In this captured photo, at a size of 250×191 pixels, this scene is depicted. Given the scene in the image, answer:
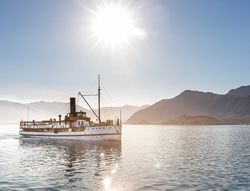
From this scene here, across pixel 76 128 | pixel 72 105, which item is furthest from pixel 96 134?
pixel 72 105

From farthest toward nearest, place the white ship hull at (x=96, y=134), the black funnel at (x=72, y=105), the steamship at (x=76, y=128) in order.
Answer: the black funnel at (x=72, y=105), the steamship at (x=76, y=128), the white ship hull at (x=96, y=134)

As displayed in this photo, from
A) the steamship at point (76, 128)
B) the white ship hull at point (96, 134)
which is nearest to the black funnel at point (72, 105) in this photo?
the steamship at point (76, 128)

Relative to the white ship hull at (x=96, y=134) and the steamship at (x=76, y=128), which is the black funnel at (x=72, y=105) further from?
the white ship hull at (x=96, y=134)

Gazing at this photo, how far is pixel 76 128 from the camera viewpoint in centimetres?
7088

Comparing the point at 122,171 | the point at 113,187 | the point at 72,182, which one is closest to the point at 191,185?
the point at 113,187

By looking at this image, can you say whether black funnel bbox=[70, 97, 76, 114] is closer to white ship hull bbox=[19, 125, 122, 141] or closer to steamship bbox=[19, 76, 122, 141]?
steamship bbox=[19, 76, 122, 141]

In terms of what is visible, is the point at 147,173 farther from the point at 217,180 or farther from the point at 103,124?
the point at 103,124

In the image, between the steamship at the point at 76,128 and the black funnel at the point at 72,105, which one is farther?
the black funnel at the point at 72,105

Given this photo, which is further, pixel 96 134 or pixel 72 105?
pixel 72 105

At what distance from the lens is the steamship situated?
63.6 meters

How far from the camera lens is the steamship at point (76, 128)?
2504 inches

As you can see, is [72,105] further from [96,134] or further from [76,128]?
[96,134]

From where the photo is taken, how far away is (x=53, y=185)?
18.8m

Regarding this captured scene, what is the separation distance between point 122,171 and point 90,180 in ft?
15.6
